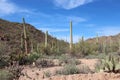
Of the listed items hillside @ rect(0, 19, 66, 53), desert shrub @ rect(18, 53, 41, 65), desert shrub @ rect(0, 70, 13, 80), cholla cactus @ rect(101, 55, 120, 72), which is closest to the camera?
desert shrub @ rect(0, 70, 13, 80)

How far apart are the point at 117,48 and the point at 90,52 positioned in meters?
12.4

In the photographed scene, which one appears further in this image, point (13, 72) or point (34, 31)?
point (34, 31)

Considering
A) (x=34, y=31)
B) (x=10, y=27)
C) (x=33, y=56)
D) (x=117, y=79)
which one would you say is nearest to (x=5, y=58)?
(x=33, y=56)

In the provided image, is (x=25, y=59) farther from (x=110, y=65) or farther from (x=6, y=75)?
(x=6, y=75)

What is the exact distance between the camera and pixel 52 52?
33.6 meters

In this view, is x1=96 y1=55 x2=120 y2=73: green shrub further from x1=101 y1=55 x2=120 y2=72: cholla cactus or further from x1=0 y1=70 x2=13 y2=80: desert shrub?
x1=0 y1=70 x2=13 y2=80: desert shrub

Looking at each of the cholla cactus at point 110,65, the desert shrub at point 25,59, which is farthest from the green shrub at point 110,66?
the desert shrub at point 25,59

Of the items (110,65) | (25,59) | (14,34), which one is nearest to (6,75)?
(110,65)

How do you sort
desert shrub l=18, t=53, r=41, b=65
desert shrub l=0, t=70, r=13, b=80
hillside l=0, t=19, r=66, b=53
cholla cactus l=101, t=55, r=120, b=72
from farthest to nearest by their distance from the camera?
hillside l=0, t=19, r=66, b=53
desert shrub l=18, t=53, r=41, b=65
cholla cactus l=101, t=55, r=120, b=72
desert shrub l=0, t=70, r=13, b=80

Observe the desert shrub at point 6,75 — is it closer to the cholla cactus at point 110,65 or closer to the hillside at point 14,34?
the cholla cactus at point 110,65

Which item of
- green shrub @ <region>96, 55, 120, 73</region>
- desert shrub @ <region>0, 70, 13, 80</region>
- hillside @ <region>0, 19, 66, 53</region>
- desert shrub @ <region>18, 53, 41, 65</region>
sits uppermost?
hillside @ <region>0, 19, 66, 53</region>

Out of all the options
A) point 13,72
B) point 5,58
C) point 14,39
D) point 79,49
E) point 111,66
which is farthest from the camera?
point 14,39

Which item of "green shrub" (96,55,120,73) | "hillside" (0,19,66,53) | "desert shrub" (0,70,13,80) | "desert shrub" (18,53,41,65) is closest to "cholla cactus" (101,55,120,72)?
"green shrub" (96,55,120,73)

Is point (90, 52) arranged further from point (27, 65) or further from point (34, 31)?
point (34, 31)
